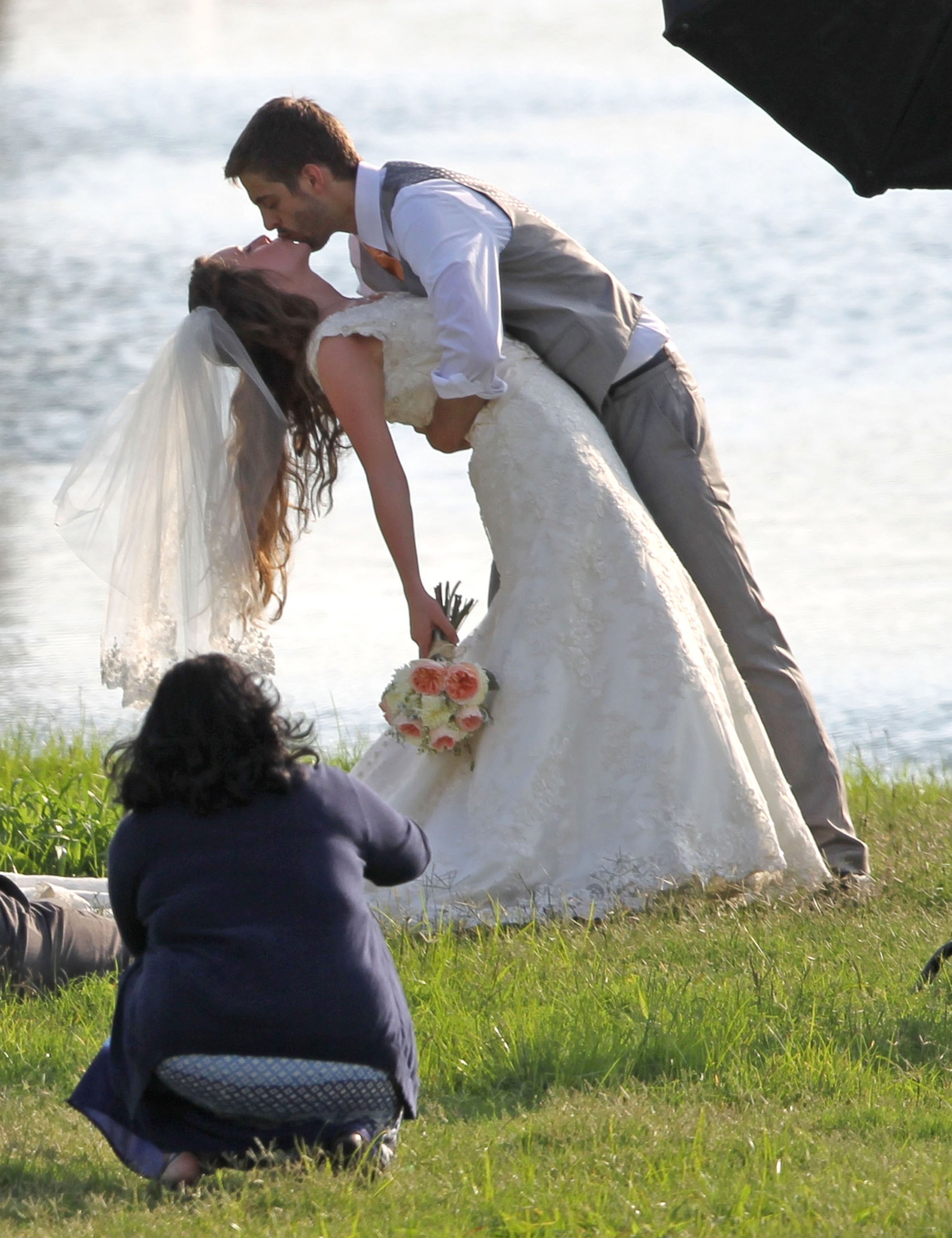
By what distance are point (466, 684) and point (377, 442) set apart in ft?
2.25

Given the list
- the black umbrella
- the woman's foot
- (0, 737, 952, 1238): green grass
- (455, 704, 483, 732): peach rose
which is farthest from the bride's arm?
the woman's foot

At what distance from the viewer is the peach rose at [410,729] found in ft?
16.2

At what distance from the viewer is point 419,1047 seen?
3824 millimetres

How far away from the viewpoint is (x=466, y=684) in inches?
191

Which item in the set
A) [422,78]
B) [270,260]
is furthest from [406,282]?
[422,78]

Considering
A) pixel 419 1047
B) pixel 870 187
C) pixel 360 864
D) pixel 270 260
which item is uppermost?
pixel 870 187

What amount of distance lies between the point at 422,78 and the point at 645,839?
798 inches

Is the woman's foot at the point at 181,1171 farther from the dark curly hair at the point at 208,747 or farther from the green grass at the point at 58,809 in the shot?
the green grass at the point at 58,809

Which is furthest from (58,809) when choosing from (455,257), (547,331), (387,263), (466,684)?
(455,257)

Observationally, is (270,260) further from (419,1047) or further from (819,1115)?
(819,1115)

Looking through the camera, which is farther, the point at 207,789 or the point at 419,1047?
the point at 419,1047

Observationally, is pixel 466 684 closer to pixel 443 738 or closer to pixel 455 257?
pixel 443 738

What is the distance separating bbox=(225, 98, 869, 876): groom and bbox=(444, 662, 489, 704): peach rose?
0.71m

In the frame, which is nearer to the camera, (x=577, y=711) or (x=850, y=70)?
(x=850, y=70)
